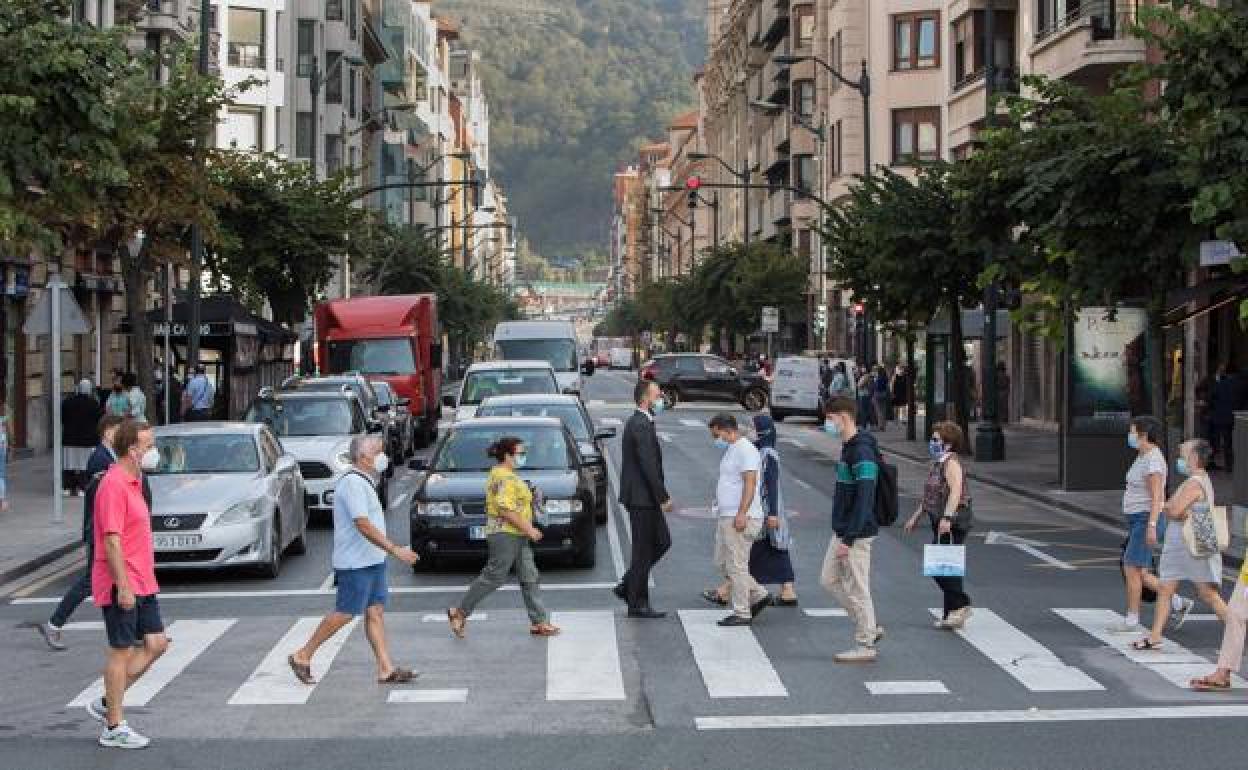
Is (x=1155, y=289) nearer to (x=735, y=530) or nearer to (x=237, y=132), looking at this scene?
(x=735, y=530)

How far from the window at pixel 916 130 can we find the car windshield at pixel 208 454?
1861 inches

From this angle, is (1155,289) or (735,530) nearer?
(735,530)

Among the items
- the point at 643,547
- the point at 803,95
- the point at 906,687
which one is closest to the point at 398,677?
the point at 643,547

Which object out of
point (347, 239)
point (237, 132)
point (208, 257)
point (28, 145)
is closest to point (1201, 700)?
point (28, 145)

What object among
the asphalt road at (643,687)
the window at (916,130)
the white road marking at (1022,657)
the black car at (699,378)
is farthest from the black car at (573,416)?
the window at (916,130)

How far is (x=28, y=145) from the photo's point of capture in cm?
1842

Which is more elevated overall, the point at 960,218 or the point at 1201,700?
the point at 960,218

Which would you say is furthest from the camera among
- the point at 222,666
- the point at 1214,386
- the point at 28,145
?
the point at 1214,386

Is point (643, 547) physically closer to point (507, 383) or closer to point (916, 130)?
point (507, 383)

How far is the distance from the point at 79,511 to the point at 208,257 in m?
18.3

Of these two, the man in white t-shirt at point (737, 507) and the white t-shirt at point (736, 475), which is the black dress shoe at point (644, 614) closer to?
the man in white t-shirt at point (737, 507)

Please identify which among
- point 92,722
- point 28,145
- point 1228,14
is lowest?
point 92,722

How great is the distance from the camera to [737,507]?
1456cm

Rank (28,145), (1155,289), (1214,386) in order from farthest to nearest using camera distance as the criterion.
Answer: (1214,386)
(1155,289)
(28,145)
